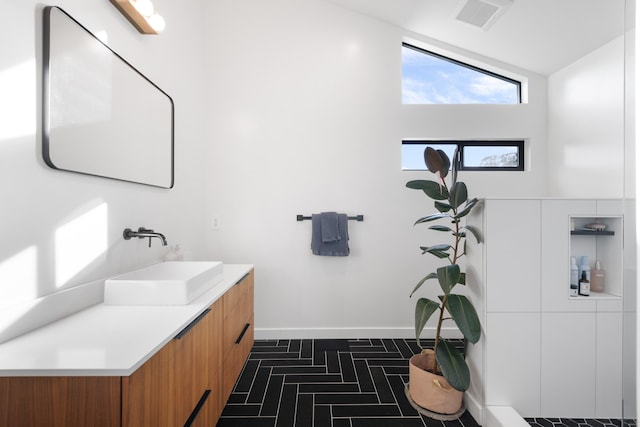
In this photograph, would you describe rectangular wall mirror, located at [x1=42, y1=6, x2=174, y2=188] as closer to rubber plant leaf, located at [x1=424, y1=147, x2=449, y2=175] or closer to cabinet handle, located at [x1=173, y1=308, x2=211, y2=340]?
cabinet handle, located at [x1=173, y1=308, x2=211, y2=340]

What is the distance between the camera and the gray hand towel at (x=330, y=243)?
254 centimetres

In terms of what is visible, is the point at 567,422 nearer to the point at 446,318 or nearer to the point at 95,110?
the point at 446,318

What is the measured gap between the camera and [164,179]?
6.52ft

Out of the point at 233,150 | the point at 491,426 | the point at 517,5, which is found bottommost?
the point at 491,426

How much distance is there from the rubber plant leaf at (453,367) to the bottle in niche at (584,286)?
2.25 ft

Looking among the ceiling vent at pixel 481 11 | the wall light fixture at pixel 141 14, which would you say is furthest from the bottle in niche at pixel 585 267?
the wall light fixture at pixel 141 14

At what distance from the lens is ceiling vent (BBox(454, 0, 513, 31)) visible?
6.82 feet

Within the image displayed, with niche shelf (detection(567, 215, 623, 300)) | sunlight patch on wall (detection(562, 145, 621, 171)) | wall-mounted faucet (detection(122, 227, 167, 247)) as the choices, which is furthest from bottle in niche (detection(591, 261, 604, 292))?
wall-mounted faucet (detection(122, 227, 167, 247))

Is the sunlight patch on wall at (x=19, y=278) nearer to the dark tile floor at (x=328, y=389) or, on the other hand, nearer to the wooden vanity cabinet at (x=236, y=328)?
the wooden vanity cabinet at (x=236, y=328)

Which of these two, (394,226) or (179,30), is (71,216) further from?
(394,226)

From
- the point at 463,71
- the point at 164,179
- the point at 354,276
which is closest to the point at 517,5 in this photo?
the point at 463,71

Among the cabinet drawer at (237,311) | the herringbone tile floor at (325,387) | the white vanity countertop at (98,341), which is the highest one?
the white vanity countertop at (98,341)

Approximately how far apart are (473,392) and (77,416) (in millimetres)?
1782

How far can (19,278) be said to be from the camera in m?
1.03
